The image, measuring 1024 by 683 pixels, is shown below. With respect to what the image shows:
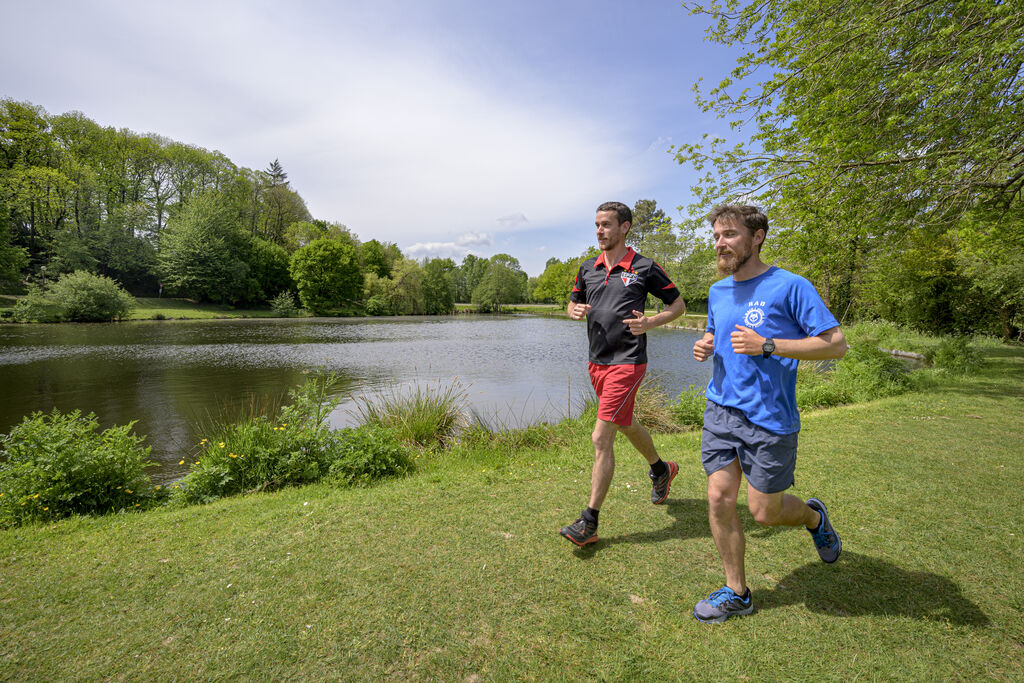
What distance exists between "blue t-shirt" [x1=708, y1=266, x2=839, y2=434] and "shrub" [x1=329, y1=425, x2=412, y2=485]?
3.82 m

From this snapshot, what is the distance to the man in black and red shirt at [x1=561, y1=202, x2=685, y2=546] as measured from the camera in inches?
122

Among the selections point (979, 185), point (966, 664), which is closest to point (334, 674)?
point (966, 664)

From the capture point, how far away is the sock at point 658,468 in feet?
12.4

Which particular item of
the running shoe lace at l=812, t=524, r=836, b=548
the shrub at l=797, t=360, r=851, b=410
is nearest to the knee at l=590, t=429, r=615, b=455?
the running shoe lace at l=812, t=524, r=836, b=548

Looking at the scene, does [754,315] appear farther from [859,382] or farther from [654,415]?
[859,382]

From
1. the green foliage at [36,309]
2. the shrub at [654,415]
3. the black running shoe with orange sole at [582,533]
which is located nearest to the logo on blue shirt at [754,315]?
the black running shoe with orange sole at [582,533]

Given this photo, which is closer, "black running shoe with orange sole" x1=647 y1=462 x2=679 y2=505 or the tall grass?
"black running shoe with orange sole" x1=647 y1=462 x2=679 y2=505

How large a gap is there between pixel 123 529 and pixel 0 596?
100 centimetres

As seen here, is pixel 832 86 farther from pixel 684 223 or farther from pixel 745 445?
pixel 745 445

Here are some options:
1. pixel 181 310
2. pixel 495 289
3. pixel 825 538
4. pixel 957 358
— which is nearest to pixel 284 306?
pixel 181 310

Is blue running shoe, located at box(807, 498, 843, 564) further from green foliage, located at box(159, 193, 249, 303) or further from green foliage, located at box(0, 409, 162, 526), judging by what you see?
green foliage, located at box(159, 193, 249, 303)

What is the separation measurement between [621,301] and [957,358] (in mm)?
14095

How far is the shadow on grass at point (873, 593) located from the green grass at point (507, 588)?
1 centimetres

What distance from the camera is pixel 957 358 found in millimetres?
11812
